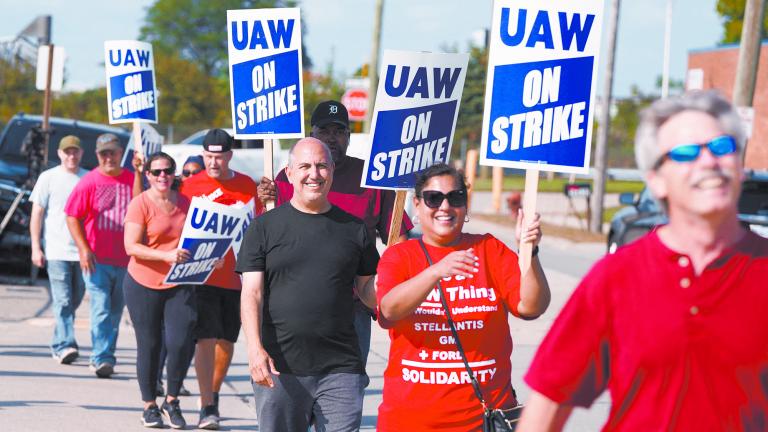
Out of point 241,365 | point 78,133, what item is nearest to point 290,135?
point 241,365

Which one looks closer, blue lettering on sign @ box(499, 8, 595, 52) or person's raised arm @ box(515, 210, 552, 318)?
person's raised arm @ box(515, 210, 552, 318)

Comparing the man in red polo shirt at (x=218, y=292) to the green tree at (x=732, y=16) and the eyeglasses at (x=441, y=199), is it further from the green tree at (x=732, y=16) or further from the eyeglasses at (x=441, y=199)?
the green tree at (x=732, y=16)

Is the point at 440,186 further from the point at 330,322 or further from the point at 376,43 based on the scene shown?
the point at 376,43

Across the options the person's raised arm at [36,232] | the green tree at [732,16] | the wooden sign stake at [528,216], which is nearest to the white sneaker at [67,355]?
the person's raised arm at [36,232]

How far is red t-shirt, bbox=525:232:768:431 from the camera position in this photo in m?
3.08

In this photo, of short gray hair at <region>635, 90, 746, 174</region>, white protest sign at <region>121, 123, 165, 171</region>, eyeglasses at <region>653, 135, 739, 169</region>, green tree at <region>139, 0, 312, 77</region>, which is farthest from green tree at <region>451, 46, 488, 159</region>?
eyeglasses at <region>653, 135, 739, 169</region>

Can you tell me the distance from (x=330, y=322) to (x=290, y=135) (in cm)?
212

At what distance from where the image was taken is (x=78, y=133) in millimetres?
18562

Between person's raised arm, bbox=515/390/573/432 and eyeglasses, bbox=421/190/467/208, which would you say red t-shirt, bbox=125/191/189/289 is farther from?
person's raised arm, bbox=515/390/573/432

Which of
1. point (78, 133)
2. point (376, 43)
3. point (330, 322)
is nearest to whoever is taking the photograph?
point (330, 322)

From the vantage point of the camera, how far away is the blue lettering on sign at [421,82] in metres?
6.86

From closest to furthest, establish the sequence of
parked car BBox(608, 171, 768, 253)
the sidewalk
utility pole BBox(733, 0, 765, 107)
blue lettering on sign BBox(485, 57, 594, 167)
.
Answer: blue lettering on sign BBox(485, 57, 594, 167) < the sidewalk < parked car BBox(608, 171, 768, 253) < utility pole BBox(733, 0, 765, 107)

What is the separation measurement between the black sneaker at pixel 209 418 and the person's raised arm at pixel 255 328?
2884mm

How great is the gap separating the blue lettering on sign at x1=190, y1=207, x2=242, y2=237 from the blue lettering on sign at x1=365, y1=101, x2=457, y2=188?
2171mm
